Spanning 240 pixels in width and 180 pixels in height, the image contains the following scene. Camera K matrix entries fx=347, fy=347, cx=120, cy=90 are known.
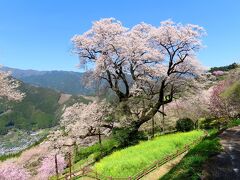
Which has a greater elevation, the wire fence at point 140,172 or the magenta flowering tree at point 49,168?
the wire fence at point 140,172

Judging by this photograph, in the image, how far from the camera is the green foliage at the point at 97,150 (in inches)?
1589

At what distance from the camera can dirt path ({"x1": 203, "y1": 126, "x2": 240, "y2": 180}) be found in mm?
15320

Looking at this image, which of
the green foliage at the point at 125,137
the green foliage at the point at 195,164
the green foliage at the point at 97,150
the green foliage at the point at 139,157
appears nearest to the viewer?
the green foliage at the point at 195,164

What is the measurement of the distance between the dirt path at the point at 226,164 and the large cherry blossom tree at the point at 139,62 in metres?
20.3

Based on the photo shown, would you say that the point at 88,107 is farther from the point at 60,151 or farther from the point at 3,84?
the point at 3,84

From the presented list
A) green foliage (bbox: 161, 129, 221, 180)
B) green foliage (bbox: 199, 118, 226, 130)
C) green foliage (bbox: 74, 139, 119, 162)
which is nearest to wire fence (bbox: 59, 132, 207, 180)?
green foliage (bbox: 74, 139, 119, 162)

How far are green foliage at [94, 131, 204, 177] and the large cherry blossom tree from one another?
659 centimetres

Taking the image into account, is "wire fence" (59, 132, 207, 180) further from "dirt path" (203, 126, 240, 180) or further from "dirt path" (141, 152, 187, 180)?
"dirt path" (203, 126, 240, 180)

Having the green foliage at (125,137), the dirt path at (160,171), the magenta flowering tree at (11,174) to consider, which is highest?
the green foliage at (125,137)

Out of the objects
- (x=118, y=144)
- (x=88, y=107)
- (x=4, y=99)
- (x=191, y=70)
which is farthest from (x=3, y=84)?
(x=191, y=70)

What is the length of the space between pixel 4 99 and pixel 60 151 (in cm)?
1366

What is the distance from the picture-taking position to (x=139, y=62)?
4219cm

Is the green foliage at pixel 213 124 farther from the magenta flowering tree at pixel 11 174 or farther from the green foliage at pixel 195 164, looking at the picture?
→ the magenta flowering tree at pixel 11 174

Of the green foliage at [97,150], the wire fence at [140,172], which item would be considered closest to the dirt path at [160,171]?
the wire fence at [140,172]
